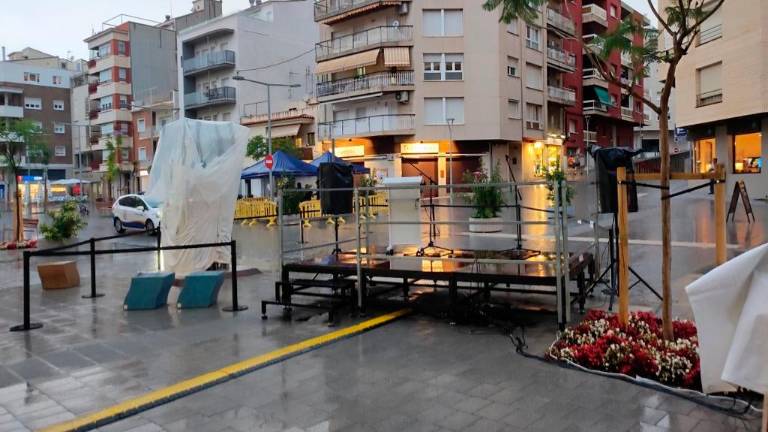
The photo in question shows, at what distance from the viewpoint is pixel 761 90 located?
25641mm

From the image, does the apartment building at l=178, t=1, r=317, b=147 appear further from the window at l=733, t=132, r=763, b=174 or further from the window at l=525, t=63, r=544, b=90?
the window at l=733, t=132, r=763, b=174

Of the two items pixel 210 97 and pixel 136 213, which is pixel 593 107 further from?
pixel 136 213

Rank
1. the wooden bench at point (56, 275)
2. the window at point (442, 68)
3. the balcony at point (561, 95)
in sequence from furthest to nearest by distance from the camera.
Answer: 1. the balcony at point (561, 95)
2. the window at point (442, 68)
3. the wooden bench at point (56, 275)

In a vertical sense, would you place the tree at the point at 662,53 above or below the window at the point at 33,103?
below

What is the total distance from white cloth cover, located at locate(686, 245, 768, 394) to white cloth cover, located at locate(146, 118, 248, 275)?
8.86 m

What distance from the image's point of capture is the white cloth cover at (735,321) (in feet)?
11.1

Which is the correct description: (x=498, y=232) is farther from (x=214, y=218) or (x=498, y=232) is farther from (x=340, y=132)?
(x=340, y=132)

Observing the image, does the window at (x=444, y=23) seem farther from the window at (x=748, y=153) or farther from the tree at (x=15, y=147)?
the tree at (x=15, y=147)

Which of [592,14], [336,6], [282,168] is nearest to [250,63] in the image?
[336,6]

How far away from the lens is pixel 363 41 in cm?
4369

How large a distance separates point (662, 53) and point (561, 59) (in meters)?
46.3

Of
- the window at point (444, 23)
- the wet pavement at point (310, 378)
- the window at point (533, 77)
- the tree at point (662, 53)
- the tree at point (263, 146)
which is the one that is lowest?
the wet pavement at point (310, 378)

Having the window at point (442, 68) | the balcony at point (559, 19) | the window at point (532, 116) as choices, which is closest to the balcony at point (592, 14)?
the balcony at point (559, 19)

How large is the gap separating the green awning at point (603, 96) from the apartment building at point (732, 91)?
23677 mm
